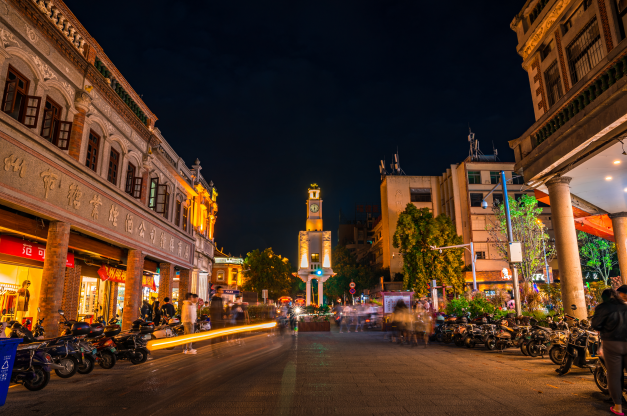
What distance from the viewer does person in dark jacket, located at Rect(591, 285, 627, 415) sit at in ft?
19.3

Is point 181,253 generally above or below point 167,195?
below

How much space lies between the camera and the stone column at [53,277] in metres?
13.3

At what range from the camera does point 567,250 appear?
13508 millimetres

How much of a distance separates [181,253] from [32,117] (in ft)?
55.3

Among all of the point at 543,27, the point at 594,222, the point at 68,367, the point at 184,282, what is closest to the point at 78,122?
the point at 68,367

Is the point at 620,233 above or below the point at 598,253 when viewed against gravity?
below

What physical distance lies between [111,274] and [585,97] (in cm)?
2467

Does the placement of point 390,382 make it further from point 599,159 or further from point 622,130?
point 599,159

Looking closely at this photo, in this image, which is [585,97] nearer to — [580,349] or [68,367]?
[580,349]

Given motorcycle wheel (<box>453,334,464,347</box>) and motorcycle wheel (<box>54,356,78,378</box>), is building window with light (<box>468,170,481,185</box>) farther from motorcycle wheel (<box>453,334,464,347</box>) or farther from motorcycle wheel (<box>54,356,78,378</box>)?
motorcycle wheel (<box>54,356,78,378</box>)

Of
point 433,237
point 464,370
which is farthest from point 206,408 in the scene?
point 433,237

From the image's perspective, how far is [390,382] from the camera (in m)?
8.18

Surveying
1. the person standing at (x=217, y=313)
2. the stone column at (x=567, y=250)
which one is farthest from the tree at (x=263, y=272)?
the stone column at (x=567, y=250)

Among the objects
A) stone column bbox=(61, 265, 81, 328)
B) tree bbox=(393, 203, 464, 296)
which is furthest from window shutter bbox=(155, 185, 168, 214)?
tree bbox=(393, 203, 464, 296)
